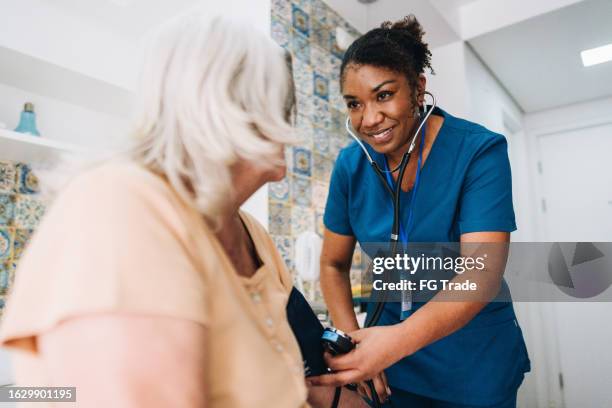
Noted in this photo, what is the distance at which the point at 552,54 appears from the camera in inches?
102

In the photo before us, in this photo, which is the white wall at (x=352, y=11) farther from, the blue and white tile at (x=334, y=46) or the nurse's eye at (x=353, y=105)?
the nurse's eye at (x=353, y=105)

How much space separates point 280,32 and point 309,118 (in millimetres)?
418

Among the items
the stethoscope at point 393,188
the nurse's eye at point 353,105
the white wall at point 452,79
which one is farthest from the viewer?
the white wall at point 452,79

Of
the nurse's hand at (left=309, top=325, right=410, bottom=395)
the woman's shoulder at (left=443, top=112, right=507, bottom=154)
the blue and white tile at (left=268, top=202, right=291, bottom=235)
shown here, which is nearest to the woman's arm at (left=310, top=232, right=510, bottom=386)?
the nurse's hand at (left=309, top=325, right=410, bottom=395)

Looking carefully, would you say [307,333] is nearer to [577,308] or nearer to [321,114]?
[321,114]

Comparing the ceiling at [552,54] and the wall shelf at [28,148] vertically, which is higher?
the ceiling at [552,54]

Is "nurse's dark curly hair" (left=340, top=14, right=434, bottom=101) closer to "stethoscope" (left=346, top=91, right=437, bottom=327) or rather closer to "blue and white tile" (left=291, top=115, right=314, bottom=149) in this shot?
"stethoscope" (left=346, top=91, right=437, bottom=327)

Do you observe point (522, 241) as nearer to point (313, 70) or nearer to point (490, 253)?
point (313, 70)

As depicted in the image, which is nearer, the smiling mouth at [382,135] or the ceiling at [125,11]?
the smiling mouth at [382,135]

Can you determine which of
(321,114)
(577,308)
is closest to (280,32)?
(321,114)

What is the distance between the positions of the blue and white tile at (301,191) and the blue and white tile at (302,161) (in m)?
0.03

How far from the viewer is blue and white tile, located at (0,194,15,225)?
1.51 meters

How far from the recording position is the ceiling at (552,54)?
225 centimetres

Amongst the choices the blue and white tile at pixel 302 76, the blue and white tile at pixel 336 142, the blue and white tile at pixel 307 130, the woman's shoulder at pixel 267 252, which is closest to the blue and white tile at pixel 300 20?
the blue and white tile at pixel 302 76
